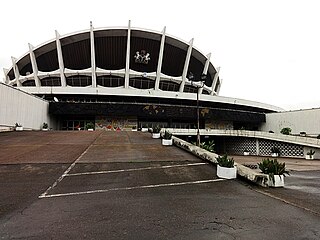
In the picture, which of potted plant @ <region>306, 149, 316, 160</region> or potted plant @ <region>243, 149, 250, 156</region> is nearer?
potted plant @ <region>306, 149, 316, 160</region>

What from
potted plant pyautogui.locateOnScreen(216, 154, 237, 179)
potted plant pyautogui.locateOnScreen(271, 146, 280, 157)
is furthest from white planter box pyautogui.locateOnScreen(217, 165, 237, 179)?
potted plant pyautogui.locateOnScreen(271, 146, 280, 157)

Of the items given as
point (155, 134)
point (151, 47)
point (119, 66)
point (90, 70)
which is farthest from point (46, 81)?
point (155, 134)

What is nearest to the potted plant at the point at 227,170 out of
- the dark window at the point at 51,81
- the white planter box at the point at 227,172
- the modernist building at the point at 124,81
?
the white planter box at the point at 227,172

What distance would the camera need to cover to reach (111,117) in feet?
108

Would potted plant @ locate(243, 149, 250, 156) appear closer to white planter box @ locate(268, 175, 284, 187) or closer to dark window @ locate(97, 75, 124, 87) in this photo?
white planter box @ locate(268, 175, 284, 187)

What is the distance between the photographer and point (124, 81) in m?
39.7

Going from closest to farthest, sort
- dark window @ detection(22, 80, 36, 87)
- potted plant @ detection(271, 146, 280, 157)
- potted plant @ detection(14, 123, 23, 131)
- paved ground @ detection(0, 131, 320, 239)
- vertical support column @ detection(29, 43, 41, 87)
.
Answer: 1. paved ground @ detection(0, 131, 320, 239)
2. potted plant @ detection(14, 123, 23, 131)
3. potted plant @ detection(271, 146, 280, 157)
4. vertical support column @ detection(29, 43, 41, 87)
5. dark window @ detection(22, 80, 36, 87)

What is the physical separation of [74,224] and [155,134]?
13698 millimetres

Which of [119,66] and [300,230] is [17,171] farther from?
[119,66]

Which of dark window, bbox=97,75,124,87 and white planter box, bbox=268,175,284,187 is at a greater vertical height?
dark window, bbox=97,75,124,87

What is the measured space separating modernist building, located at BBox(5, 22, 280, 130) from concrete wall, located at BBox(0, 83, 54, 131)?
4767 millimetres

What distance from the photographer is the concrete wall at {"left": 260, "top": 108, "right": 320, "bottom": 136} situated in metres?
30.0

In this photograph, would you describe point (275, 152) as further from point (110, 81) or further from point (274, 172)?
point (110, 81)

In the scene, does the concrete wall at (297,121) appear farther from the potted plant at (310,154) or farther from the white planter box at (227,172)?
the white planter box at (227,172)
